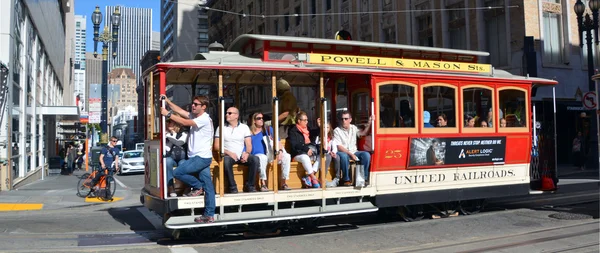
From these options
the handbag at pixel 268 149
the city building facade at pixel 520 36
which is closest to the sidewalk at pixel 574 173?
the city building facade at pixel 520 36

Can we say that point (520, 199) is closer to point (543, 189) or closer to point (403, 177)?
point (543, 189)

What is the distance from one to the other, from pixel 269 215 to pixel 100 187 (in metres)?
8.47

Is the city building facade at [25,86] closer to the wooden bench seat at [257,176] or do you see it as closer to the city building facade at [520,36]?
the wooden bench seat at [257,176]

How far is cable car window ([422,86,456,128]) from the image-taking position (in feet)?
31.6

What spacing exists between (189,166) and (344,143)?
2808 millimetres

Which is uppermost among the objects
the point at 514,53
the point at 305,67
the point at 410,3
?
the point at 410,3

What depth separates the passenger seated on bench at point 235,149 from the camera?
8.16m

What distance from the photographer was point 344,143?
30.3ft

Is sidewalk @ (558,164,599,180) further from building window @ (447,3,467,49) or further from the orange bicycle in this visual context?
the orange bicycle

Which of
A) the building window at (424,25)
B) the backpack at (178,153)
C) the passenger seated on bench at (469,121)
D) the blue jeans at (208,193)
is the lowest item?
the blue jeans at (208,193)

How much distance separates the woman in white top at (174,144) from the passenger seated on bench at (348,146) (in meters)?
2.64

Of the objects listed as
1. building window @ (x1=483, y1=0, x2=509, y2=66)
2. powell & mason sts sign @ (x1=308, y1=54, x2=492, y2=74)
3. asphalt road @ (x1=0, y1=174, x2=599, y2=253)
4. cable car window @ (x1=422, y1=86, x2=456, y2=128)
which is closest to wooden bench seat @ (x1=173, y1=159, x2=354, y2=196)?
asphalt road @ (x1=0, y1=174, x2=599, y2=253)

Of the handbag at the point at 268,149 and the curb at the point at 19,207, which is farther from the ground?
the handbag at the point at 268,149

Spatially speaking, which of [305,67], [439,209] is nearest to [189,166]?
[305,67]
